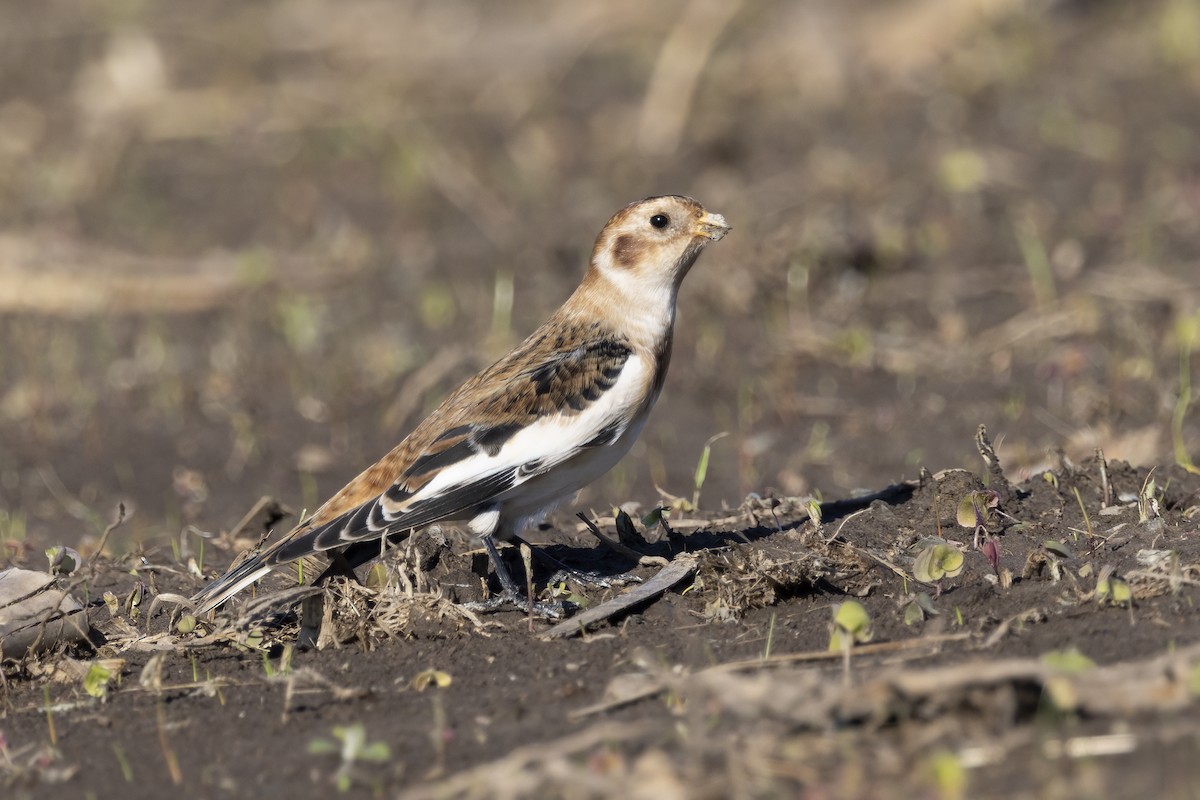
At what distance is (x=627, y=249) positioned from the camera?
6004mm

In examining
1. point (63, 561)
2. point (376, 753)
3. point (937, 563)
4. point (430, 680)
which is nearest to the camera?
point (376, 753)

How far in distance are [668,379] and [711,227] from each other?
263cm

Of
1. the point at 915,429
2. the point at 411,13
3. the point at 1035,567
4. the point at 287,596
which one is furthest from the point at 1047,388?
the point at 411,13

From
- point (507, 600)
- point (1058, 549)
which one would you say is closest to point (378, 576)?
point (507, 600)

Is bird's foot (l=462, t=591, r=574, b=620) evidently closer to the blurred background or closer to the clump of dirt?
the clump of dirt

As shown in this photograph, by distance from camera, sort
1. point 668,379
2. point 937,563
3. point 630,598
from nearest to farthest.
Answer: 1. point 937,563
2. point 630,598
3. point 668,379

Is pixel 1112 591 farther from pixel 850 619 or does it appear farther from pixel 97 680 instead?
pixel 97 680

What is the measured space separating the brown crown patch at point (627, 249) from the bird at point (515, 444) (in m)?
0.02

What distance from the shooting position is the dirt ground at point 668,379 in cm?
396

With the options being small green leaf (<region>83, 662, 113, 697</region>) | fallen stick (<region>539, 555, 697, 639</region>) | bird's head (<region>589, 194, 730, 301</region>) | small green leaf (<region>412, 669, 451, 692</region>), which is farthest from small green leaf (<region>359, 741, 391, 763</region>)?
bird's head (<region>589, 194, 730, 301</region>)

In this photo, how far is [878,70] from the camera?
12.6m

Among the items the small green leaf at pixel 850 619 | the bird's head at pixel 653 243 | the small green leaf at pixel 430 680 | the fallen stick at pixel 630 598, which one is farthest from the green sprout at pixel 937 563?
the bird's head at pixel 653 243

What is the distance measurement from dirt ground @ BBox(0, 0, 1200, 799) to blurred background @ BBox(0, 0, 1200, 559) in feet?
0.13

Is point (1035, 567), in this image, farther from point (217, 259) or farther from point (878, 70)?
point (878, 70)
